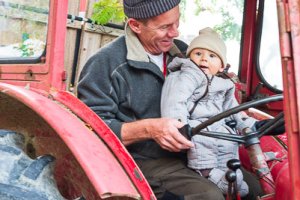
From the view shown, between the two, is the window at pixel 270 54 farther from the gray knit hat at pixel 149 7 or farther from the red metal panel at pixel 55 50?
the red metal panel at pixel 55 50

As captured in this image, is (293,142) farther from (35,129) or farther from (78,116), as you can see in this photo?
(35,129)

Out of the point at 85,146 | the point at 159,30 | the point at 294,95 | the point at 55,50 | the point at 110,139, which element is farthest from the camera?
the point at 159,30

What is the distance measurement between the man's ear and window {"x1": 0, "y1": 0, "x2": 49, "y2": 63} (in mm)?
516

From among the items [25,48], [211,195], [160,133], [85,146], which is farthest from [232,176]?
[25,48]

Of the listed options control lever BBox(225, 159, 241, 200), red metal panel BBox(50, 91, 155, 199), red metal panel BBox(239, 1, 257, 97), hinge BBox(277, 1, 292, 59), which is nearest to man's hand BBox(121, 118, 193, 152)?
control lever BBox(225, 159, 241, 200)

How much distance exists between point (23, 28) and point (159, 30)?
2.13 feet

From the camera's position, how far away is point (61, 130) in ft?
4.35

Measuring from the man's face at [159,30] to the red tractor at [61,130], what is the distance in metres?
0.56

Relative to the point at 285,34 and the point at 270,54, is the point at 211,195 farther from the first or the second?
the point at 270,54

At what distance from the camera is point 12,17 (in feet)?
6.33

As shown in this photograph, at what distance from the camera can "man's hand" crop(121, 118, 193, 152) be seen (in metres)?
1.66

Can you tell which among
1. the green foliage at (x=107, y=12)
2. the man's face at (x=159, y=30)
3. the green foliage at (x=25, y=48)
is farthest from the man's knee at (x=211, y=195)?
the green foliage at (x=107, y=12)

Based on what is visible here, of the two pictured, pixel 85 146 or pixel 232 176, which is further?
pixel 232 176

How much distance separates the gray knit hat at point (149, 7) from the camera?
6.74ft
